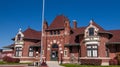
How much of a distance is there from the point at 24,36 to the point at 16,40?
2.20m

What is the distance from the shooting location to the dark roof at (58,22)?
1744 inches

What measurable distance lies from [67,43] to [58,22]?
6.21 metres

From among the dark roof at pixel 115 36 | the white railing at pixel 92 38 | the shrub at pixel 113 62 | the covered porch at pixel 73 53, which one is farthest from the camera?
the covered porch at pixel 73 53

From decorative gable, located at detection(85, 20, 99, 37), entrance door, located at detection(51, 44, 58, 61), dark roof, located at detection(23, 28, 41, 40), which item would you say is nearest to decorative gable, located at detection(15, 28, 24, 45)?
dark roof, located at detection(23, 28, 41, 40)

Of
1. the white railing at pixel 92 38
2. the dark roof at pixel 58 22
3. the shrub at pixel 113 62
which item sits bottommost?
the shrub at pixel 113 62

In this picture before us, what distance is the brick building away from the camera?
36.3 m

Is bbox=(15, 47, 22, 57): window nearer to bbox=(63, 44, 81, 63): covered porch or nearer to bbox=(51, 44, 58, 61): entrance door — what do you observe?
bbox=(51, 44, 58, 61): entrance door

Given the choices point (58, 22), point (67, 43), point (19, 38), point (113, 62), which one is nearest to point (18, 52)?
point (19, 38)

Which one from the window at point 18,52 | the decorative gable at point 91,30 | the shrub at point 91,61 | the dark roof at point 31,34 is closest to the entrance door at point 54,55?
the dark roof at point 31,34

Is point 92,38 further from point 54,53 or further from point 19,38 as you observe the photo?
point 19,38

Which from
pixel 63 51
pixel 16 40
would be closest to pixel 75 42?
pixel 63 51

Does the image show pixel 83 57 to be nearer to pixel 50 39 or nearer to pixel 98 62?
pixel 98 62

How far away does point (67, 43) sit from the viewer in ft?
136

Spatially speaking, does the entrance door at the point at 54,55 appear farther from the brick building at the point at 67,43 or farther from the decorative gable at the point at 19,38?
the decorative gable at the point at 19,38
